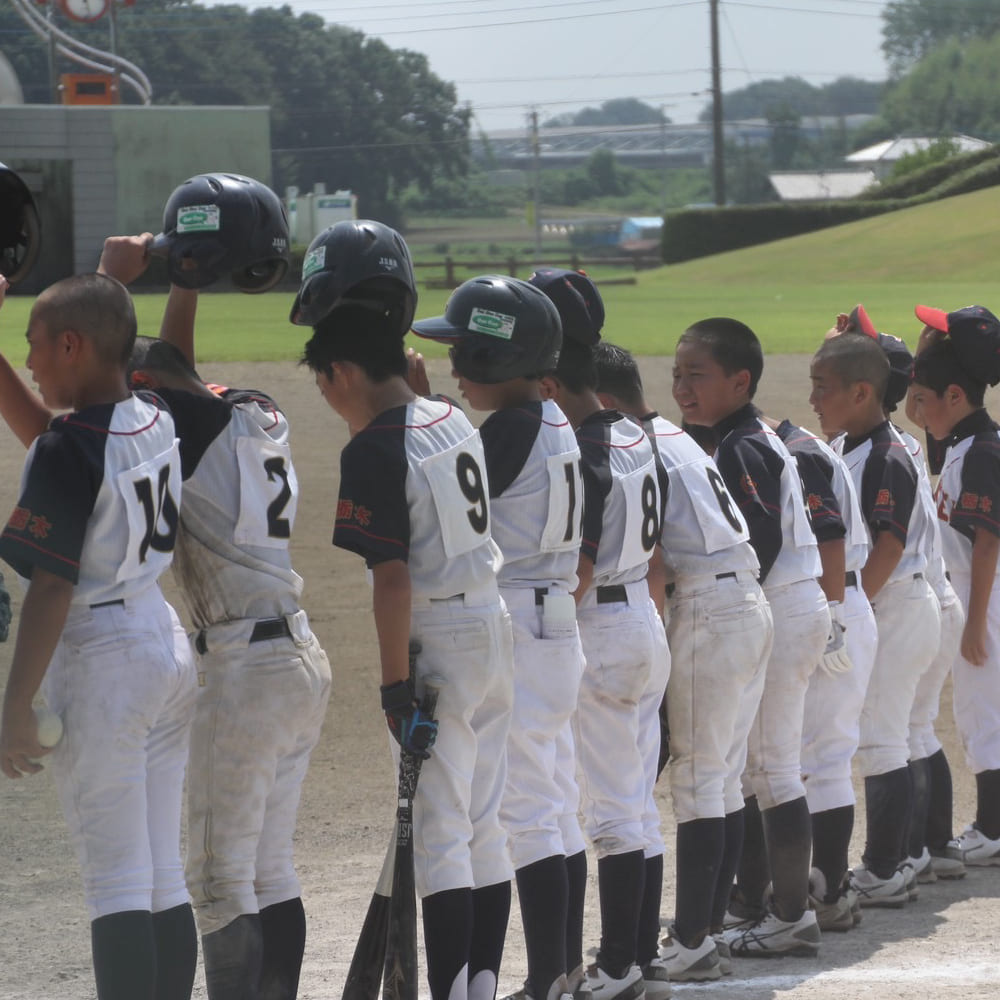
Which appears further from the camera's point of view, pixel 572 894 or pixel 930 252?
pixel 930 252

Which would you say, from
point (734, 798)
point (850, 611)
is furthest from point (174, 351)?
point (850, 611)

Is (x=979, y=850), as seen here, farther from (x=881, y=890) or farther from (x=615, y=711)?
(x=615, y=711)

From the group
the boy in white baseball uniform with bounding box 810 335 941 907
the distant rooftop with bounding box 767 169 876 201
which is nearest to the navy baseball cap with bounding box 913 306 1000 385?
the boy in white baseball uniform with bounding box 810 335 941 907

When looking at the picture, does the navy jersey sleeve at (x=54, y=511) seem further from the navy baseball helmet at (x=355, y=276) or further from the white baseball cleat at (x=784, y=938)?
the white baseball cleat at (x=784, y=938)

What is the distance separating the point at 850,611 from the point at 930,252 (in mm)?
32438

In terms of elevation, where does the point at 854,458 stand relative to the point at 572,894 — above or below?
above

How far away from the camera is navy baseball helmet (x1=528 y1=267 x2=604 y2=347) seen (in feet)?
13.8

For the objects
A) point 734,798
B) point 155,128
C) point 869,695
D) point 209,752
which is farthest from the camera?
point 155,128

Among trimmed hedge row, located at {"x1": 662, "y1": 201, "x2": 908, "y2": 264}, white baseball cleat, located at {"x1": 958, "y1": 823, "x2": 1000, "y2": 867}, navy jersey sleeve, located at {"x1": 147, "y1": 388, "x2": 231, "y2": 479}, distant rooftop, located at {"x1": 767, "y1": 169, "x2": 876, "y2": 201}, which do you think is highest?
distant rooftop, located at {"x1": 767, "y1": 169, "x2": 876, "y2": 201}

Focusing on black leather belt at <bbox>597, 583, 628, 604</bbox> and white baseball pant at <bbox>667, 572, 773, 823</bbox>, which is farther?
white baseball pant at <bbox>667, 572, 773, 823</bbox>

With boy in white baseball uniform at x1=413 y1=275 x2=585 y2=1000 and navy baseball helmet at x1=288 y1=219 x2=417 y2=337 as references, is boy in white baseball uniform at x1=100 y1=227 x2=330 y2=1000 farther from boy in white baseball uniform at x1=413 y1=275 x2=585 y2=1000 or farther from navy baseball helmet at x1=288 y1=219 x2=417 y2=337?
boy in white baseball uniform at x1=413 y1=275 x2=585 y2=1000

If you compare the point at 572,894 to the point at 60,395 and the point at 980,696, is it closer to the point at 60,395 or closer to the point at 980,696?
the point at 60,395

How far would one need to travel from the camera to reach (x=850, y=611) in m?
4.87

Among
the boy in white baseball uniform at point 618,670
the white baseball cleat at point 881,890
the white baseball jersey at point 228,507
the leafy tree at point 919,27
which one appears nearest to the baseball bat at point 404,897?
the white baseball jersey at point 228,507
